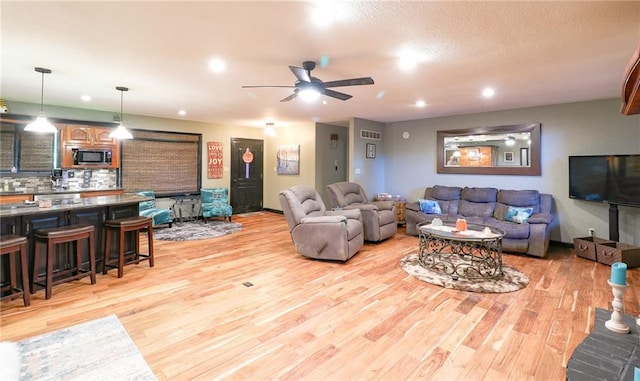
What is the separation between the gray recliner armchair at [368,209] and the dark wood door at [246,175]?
3725 millimetres

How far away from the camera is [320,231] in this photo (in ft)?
14.3

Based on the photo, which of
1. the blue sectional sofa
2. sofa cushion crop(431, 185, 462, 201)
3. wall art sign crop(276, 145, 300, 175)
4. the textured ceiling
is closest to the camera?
the textured ceiling

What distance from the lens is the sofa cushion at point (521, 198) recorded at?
5.26m

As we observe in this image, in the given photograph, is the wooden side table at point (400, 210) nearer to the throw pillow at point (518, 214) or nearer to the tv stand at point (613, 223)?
the throw pillow at point (518, 214)

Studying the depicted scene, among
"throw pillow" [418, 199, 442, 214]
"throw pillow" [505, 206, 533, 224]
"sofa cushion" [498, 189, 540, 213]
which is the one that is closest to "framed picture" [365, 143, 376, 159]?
"throw pillow" [418, 199, 442, 214]

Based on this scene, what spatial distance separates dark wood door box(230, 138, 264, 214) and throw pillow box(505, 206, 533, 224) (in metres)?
6.30

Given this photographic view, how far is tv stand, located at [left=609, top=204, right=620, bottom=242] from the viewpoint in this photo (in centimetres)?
456

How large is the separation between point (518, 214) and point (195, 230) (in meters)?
5.99

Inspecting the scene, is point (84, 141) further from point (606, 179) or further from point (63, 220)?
point (606, 179)

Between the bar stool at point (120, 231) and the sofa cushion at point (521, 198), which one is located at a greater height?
the sofa cushion at point (521, 198)

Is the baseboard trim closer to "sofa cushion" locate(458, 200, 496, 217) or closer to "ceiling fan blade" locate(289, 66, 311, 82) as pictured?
"sofa cushion" locate(458, 200, 496, 217)

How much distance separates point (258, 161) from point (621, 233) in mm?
7863

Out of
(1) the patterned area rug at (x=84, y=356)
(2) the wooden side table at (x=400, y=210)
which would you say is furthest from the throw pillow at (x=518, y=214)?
(1) the patterned area rug at (x=84, y=356)

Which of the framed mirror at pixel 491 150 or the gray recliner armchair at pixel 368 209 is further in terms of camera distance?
the framed mirror at pixel 491 150
